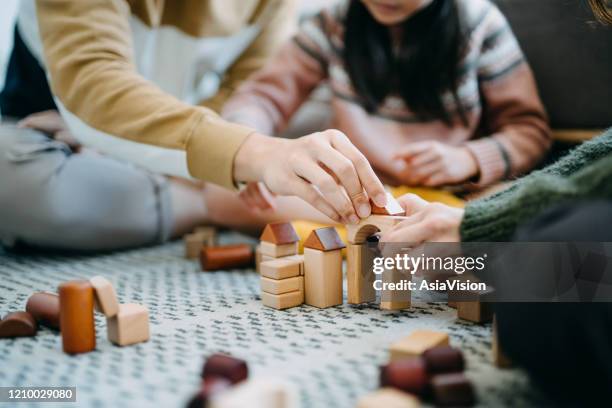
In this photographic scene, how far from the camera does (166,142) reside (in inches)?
33.8

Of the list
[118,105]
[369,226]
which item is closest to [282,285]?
[369,226]

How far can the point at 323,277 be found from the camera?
75 centimetres

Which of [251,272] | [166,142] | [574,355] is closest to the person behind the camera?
[574,355]

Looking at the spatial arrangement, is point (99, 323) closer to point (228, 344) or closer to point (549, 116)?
point (228, 344)

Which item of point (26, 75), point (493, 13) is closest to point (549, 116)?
point (493, 13)

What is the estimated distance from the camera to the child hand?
1065 mm

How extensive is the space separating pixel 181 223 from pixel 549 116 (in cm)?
82

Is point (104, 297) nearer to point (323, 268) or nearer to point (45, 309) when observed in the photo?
point (45, 309)

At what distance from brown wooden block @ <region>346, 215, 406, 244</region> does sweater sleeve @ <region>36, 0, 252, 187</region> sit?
0.65 ft

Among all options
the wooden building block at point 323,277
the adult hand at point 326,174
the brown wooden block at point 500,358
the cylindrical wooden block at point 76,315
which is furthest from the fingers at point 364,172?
the cylindrical wooden block at point 76,315

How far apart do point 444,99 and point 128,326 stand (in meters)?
0.78

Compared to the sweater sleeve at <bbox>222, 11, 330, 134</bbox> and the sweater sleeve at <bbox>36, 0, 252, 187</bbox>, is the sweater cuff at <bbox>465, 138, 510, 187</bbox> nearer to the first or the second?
the sweater sleeve at <bbox>222, 11, 330, 134</bbox>

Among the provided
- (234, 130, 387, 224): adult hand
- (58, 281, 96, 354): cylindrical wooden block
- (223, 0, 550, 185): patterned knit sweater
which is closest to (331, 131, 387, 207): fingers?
(234, 130, 387, 224): adult hand

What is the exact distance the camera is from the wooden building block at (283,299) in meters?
0.75
